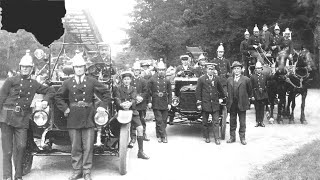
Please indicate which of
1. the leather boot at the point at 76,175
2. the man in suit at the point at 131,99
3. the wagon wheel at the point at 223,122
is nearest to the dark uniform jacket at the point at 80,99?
the leather boot at the point at 76,175

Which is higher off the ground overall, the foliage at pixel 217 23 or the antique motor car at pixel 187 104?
the foliage at pixel 217 23

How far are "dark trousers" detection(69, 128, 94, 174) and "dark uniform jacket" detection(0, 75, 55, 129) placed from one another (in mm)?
768

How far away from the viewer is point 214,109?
980 centimetres

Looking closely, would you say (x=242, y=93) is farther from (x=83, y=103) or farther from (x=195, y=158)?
(x=83, y=103)

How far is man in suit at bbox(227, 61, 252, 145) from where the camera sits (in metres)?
9.76

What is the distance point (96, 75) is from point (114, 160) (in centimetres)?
175

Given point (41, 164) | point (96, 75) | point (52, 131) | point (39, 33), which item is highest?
point (39, 33)

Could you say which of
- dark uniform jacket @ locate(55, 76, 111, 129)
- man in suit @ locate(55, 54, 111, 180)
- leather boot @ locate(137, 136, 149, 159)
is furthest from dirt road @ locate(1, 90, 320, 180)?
dark uniform jacket @ locate(55, 76, 111, 129)

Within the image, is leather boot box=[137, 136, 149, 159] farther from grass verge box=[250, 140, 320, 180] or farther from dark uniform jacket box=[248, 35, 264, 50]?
dark uniform jacket box=[248, 35, 264, 50]

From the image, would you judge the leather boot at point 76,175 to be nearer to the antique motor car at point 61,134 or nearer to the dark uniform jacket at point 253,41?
the antique motor car at point 61,134

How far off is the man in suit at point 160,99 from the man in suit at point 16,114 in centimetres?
367

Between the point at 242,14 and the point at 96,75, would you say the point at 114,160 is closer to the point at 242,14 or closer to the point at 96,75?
the point at 96,75

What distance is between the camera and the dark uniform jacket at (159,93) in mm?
9859

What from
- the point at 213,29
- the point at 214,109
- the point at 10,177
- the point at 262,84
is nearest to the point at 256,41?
the point at 262,84
